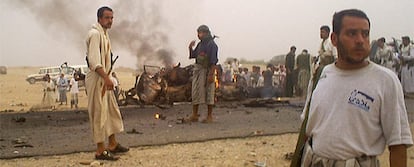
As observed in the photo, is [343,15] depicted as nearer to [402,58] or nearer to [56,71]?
[402,58]

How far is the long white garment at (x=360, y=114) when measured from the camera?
2.05 metres

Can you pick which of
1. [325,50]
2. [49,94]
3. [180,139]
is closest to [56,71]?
[49,94]

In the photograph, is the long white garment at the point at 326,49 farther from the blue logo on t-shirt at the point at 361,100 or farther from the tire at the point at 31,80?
the tire at the point at 31,80

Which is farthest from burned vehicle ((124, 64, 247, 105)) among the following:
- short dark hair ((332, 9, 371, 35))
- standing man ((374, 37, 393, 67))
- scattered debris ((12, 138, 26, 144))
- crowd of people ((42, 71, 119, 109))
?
short dark hair ((332, 9, 371, 35))

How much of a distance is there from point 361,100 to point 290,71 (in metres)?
12.4

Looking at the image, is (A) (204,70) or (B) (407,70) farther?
(B) (407,70)

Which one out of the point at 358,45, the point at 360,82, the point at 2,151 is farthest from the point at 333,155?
the point at 2,151

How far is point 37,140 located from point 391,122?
523 centimetres

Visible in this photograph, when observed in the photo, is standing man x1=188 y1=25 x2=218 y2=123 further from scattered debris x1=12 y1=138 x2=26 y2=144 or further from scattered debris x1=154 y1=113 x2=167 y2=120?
scattered debris x1=12 y1=138 x2=26 y2=144

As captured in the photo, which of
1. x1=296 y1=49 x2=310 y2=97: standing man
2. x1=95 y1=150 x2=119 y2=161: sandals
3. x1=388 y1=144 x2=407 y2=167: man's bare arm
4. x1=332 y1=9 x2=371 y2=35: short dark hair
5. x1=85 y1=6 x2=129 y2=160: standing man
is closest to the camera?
x1=388 y1=144 x2=407 y2=167: man's bare arm

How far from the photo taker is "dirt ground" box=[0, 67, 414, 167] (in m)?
5.16

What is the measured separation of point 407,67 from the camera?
13.4 metres

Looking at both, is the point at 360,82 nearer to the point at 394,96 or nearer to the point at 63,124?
the point at 394,96

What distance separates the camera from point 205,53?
8.00m
